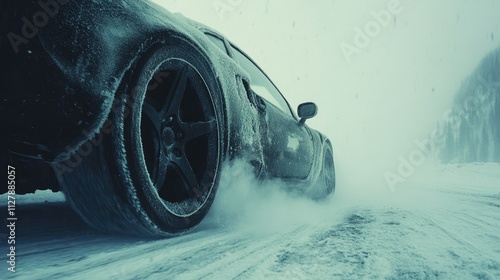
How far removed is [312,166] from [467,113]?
106 ft

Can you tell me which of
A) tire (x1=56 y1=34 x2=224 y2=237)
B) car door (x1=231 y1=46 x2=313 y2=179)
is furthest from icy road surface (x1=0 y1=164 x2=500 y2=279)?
car door (x1=231 y1=46 x2=313 y2=179)

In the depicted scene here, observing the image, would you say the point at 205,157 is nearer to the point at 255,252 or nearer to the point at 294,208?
the point at 255,252

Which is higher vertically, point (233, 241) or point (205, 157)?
point (205, 157)

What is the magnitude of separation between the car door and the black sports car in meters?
0.41

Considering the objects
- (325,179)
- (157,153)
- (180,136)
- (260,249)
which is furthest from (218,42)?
(325,179)

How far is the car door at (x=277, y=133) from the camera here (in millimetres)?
2523

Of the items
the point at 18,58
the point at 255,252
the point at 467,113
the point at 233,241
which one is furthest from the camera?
the point at 467,113

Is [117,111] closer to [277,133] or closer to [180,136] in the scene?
[180,136]

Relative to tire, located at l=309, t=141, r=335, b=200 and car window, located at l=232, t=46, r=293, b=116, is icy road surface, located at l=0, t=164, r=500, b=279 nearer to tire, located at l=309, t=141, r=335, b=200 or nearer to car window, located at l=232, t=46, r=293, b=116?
car window, located at l=232, t=46, r=293, b=116

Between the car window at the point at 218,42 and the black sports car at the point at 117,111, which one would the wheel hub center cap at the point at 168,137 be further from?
the car window at the point at 218,42

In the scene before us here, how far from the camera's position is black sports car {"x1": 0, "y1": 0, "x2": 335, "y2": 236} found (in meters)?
0.96

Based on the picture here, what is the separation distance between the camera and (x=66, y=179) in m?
1.39

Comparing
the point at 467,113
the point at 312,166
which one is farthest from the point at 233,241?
the point at 467,113

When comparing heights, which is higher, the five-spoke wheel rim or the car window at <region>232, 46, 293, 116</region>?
the car window at <region>232, 46, 293, 116</region>
